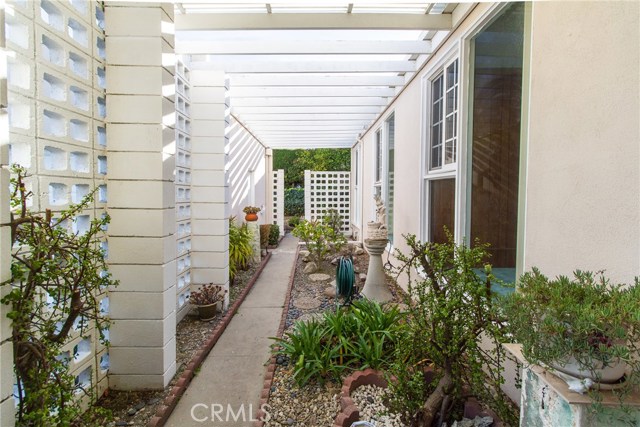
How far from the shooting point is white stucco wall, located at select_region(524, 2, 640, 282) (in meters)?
1.37

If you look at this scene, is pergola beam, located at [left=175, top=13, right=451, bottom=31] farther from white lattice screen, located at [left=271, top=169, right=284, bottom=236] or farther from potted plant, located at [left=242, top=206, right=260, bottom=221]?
white lattice screen, located at [left=271, top=169, right=284, bottom=236]

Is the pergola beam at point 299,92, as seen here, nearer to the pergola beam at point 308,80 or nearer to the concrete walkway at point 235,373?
the pergola beam at point 308,80

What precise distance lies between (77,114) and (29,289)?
1.27m

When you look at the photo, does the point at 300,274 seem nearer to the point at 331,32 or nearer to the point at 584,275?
the point at 331,32

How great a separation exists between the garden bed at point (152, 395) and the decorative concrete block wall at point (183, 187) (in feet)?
1.07

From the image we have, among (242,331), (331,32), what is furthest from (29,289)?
(331,32)

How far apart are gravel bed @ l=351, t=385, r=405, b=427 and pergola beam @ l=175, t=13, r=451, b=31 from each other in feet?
10.3

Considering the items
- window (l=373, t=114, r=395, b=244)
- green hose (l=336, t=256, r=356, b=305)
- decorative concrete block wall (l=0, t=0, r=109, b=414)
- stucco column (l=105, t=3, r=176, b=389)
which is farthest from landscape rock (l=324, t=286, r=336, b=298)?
decorative concrete block wall (l=0, t=0, r=109, b=414)

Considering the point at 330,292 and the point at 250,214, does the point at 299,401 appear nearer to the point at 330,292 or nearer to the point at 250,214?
the point at 330,292

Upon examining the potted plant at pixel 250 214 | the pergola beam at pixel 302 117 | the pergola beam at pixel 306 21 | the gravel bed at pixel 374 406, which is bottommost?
the gravel bed at pixel 374 406

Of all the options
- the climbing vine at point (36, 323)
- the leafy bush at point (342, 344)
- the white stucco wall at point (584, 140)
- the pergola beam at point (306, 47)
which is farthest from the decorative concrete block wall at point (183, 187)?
the white stucco wall at point (584, 140)

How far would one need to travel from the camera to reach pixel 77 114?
211cm

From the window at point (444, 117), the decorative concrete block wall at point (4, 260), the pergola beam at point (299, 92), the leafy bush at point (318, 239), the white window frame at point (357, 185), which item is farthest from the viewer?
the white window frame at point (357, 185)

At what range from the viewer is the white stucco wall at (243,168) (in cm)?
614
